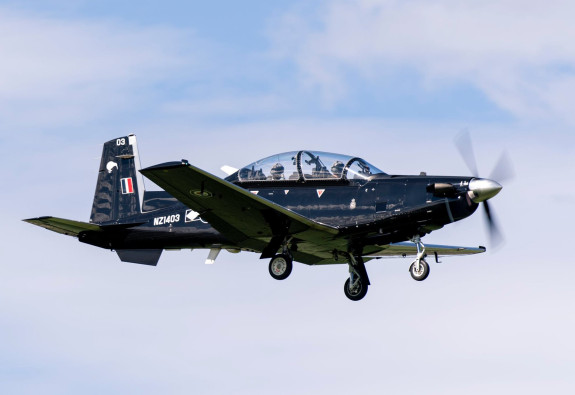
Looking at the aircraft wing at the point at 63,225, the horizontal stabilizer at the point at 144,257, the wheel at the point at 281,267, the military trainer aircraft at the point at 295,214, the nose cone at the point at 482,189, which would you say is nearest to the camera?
the nose cone at the point at 482,189

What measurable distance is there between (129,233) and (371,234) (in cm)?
621

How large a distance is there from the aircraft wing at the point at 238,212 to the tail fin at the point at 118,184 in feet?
11.5

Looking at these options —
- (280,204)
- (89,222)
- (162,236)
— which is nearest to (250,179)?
(280,204)

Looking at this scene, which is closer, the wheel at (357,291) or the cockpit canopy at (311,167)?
the cockpit canopy at (311,167)

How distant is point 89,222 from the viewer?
93.8 feet

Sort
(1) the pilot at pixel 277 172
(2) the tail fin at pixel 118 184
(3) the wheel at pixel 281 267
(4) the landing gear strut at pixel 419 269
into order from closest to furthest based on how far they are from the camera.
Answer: (4) the landing gear strut at pixel 419 269 < (3) the wheel at pixel 281 267 < (1) the pilot at pixel 277 172 < (2) the tail fin at pixel 118 184

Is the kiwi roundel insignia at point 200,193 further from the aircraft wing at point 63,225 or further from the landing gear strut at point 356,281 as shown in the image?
the landing gear strut at point 356,281

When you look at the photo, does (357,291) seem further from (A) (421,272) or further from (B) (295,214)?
(B) (295,214)

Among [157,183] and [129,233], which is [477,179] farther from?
[129,233]

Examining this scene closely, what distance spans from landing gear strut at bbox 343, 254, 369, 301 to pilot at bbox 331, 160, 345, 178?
8.27 ft

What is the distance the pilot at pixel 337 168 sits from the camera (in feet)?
83.3

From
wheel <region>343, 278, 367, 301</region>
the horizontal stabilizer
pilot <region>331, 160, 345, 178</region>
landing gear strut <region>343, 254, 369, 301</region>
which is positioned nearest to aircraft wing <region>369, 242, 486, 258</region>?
landing gear strut <region>343, 254, 369, 301</region>

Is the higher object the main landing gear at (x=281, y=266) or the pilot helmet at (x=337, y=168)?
the pilot helmet at (x=337, y=168)

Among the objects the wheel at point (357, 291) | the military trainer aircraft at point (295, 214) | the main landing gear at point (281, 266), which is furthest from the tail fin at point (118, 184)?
the wheel at point (357, 291)
